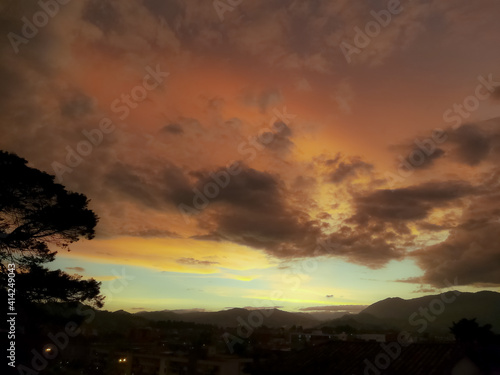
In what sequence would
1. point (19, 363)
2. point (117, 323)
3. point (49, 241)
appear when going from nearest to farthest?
point (49, 241)
point (19, 363)
point (117, 323)

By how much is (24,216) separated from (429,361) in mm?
21399

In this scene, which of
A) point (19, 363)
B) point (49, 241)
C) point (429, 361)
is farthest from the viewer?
point (19, 363)

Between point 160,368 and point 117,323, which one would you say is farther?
point 117,323

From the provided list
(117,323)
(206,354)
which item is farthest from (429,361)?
(117,323)

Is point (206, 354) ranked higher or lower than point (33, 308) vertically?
lower

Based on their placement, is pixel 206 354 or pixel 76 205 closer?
pixel 76 205

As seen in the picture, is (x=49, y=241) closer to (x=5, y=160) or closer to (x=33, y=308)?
(x=33, y=308)

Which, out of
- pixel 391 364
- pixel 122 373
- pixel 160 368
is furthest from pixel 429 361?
pixel 122 373

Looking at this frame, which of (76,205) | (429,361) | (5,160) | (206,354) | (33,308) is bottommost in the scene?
(206,354)

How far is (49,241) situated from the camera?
19500 mm

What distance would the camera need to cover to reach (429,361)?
16.0 metres

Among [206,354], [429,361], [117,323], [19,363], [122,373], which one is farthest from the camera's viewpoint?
[117,323]

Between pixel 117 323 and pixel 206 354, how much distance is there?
99.5 meters

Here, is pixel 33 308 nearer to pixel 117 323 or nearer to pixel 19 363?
pixel 19 363
